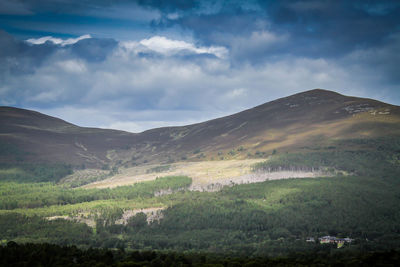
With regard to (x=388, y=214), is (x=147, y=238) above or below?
below

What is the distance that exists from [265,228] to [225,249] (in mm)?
37085

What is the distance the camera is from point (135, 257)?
109938mm

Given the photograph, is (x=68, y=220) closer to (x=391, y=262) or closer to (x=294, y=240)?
(x=294, y=240)

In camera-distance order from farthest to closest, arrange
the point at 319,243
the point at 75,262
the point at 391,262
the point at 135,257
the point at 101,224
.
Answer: the point at 101,224
the point at 319,243
the point at 135,257
the point at 75,262
the point at 391,262

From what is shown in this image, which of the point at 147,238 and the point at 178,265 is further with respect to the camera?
the point at 147,238

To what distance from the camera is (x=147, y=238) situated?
A: 17750 centimetres

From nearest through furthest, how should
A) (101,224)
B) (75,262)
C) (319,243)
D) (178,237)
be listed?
(75,262), (319,243), (178,237), (101,224)

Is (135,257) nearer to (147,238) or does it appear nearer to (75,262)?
(75,262)

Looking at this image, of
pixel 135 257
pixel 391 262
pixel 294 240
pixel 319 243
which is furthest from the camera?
pixel 294 240

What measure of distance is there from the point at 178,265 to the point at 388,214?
4760 inches

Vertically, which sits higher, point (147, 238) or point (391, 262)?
point (391, 262)

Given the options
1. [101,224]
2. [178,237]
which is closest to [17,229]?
[101,224]

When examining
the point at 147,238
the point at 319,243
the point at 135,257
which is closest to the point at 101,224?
the point at 147,238

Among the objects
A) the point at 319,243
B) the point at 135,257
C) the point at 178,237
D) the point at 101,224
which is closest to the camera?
the point at 135,257
